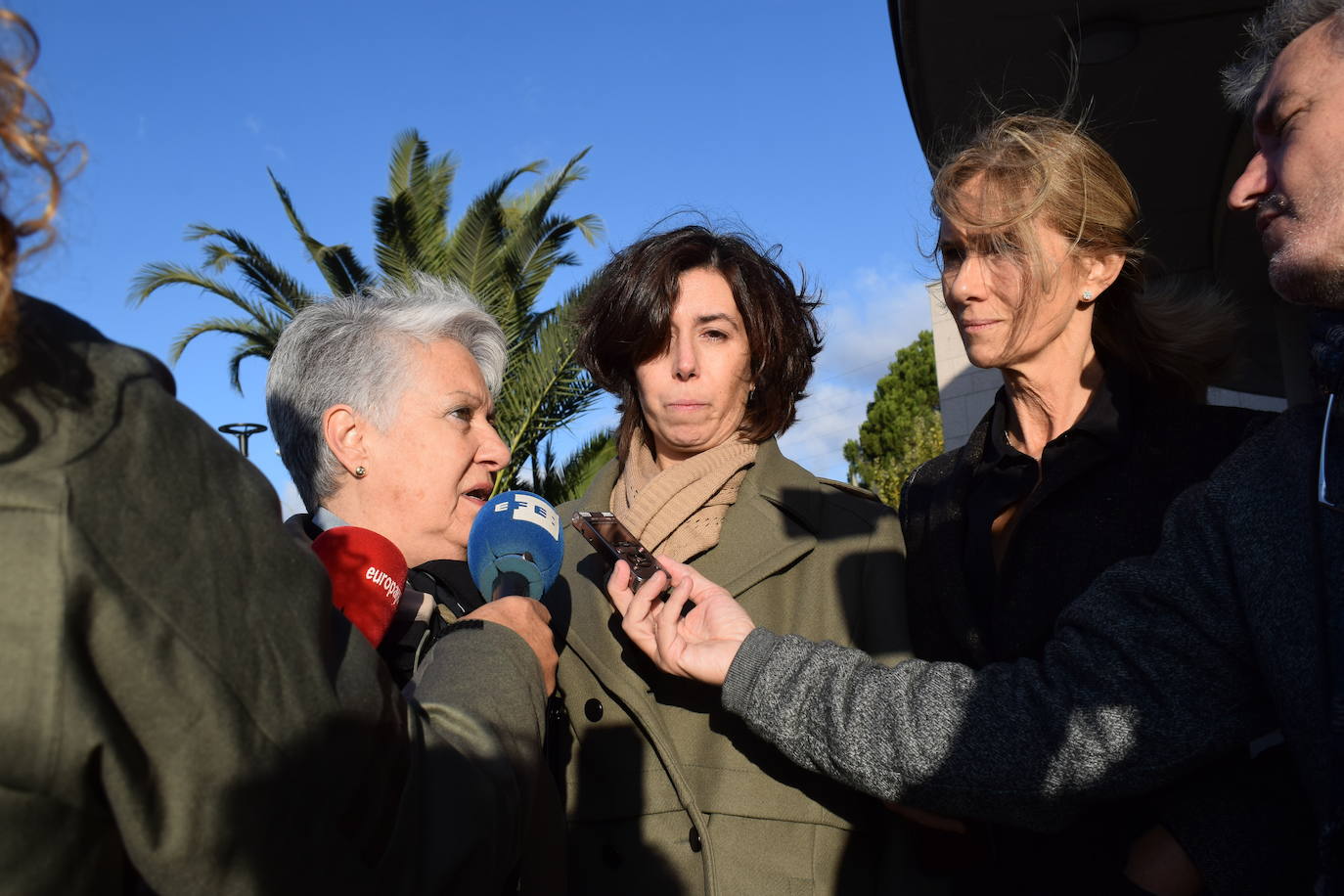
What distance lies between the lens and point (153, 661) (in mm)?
972

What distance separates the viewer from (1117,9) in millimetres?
5648

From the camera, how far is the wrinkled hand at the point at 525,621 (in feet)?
6.31

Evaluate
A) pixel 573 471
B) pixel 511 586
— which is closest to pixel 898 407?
pixel 573 471

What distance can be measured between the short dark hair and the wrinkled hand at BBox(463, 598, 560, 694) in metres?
1.30

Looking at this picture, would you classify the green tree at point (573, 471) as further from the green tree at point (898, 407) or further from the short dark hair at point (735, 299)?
the green tree at point (898, 407)

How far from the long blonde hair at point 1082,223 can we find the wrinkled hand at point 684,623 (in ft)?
3.61

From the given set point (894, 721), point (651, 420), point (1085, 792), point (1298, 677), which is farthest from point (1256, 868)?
point (651, 420)

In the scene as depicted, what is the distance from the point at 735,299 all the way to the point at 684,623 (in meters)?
1.18

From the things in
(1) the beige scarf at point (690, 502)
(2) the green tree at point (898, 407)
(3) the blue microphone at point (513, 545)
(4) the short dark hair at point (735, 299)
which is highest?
(2) the green tree at point (898, 407)

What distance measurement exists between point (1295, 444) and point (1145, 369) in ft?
3.34

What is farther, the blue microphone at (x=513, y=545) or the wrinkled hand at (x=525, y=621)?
the blue microphone at (x=513, y=545)

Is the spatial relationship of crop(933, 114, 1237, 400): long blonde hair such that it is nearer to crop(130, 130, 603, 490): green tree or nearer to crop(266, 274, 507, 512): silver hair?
crop(266, 274, 507, 512): silver hair

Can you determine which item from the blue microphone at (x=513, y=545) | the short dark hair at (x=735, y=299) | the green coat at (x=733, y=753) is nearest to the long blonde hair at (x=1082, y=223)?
the short dark hair at (x=735, y=299)

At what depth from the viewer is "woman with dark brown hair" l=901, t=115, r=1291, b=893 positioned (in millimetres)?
2484
